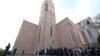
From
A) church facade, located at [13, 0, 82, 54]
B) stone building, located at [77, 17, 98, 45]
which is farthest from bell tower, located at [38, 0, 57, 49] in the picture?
stone building, located at [77, 17, 98, 45]

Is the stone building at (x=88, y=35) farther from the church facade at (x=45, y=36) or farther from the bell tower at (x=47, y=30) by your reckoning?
the bell tower at (x=47, y=30)

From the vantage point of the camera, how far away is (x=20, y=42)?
22203 mm

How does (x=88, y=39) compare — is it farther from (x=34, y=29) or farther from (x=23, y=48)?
(x=23, y=48)

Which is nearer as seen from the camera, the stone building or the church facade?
the church facade

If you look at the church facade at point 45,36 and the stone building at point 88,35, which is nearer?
the church facade at point 45,36

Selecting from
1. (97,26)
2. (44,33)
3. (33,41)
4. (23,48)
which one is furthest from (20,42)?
(97,26)

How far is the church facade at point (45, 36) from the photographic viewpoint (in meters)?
22.4

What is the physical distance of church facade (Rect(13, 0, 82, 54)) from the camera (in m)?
22.4

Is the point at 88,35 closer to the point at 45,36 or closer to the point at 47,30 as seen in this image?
the point at 47,30

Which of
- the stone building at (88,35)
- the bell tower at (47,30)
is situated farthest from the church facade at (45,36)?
the stone building at (88,35)

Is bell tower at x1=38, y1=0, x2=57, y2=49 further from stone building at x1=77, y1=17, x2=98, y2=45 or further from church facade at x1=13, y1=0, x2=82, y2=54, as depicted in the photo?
stone building at x1=77, y1=17, x2=98, y2=45

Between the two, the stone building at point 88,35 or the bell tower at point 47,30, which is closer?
the bell tower at point 47,30

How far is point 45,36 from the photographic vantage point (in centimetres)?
2320

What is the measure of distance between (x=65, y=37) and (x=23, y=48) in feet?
32.7
